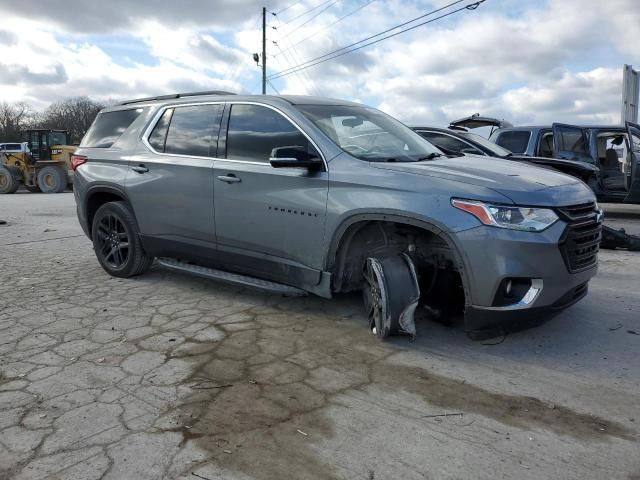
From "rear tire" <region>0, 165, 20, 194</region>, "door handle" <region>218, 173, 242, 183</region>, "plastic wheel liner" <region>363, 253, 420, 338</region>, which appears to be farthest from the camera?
"rear tire" <region>0, 165, 20, 194</region>

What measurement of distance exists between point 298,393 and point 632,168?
373 inches

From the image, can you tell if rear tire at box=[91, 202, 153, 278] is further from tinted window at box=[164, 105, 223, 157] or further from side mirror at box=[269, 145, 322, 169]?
side mirror at box=[269, 145, 322, 169]

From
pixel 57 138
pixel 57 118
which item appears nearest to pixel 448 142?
pixel 57 138

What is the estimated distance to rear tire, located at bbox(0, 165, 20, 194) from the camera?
21.1 metres

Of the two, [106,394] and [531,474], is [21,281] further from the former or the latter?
[531,474]

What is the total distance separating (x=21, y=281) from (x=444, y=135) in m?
6.24

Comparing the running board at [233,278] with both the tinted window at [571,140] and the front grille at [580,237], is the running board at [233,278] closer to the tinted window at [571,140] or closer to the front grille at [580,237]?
the front grille at [580,237]

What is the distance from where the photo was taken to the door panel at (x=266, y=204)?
419 centimetres

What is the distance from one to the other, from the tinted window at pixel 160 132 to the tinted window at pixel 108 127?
0.41 m

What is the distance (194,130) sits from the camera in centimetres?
507

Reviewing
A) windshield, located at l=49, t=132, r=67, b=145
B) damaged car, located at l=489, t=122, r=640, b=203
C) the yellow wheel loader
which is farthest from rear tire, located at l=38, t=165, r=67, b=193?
damaged car, located at l=489, t=122, r=640, b=203

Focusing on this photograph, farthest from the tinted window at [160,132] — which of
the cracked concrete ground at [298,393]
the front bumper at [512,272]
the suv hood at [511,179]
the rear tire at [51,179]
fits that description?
the rear tire at [51,179]

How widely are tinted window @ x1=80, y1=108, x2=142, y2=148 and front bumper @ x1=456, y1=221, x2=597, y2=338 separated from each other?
389 cm

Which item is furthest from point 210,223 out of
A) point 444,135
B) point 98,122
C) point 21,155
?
point 21,155
